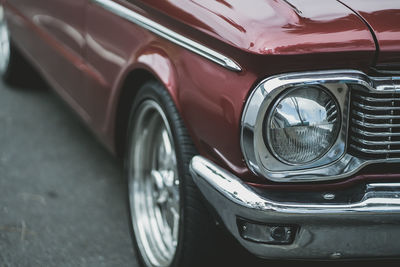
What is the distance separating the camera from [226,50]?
2.45 m

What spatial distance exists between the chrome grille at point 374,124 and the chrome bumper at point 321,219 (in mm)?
120

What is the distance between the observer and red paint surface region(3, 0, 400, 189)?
233 cm

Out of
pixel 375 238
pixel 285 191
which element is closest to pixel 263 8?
pixel 285 191

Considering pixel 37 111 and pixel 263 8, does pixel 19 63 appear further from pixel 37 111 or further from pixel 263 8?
pixel 263 8

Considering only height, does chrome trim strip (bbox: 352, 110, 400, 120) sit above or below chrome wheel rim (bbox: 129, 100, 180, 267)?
above

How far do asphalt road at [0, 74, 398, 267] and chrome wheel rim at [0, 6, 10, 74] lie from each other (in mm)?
378

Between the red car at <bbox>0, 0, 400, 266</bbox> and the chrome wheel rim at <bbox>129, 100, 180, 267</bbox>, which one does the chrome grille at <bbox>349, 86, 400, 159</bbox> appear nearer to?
the red car at <bbox>0, 0, 400, 266</bbox>

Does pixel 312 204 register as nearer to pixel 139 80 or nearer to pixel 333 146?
pixel 333 146

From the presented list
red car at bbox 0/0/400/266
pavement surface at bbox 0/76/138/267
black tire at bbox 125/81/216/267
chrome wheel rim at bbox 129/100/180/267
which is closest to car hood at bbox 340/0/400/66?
red car at bbox 0/0/400/266

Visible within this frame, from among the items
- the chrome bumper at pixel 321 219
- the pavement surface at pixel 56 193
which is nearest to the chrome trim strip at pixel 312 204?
the chrome bumper at pixel 321 219

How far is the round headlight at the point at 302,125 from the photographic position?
7.78 ft

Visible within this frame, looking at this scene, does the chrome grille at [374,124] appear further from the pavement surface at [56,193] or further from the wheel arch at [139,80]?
the pavement surface at [56,193]

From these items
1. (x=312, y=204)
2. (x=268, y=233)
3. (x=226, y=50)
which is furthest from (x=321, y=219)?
(x=226, y=50)

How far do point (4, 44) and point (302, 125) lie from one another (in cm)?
369
